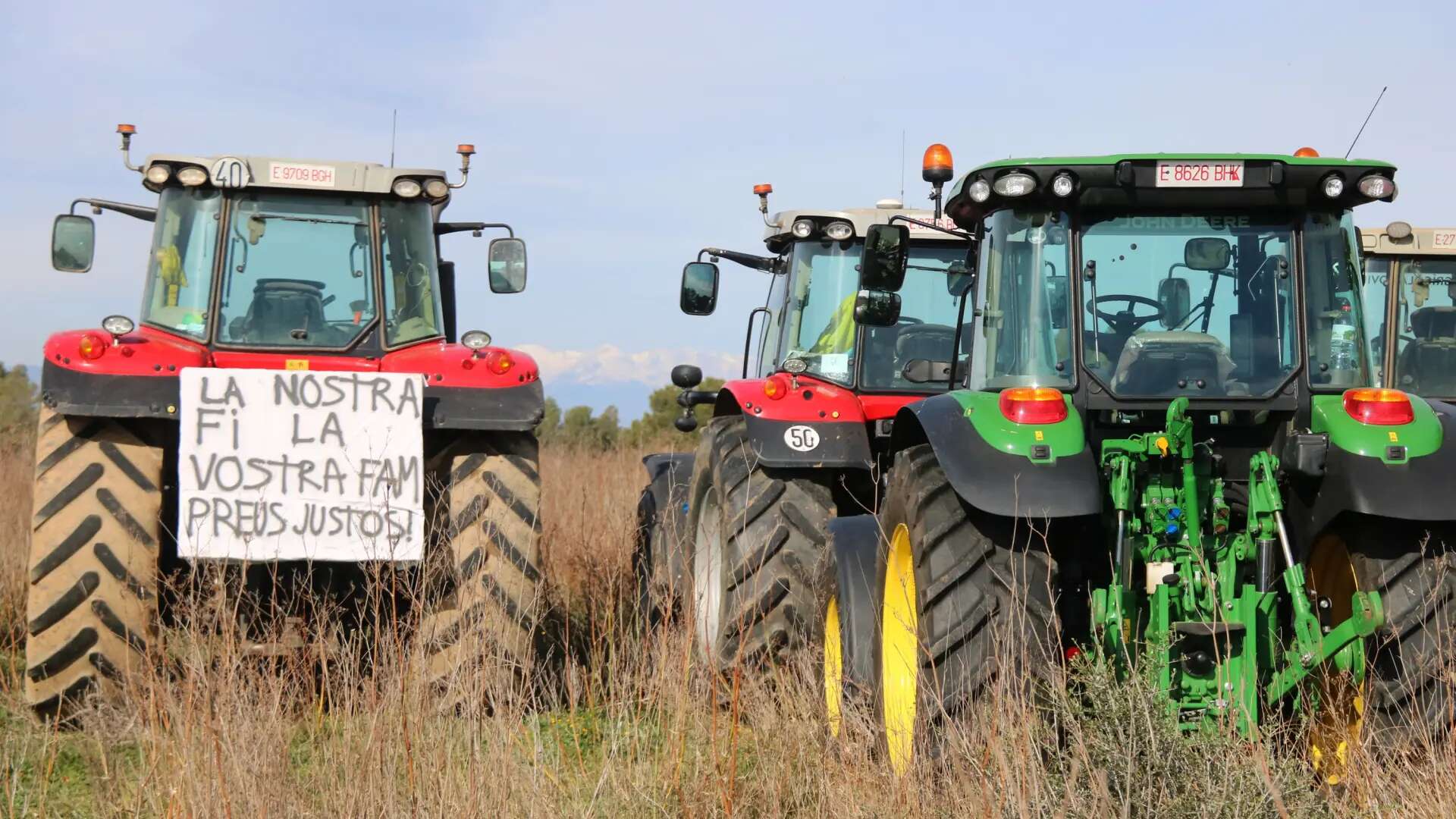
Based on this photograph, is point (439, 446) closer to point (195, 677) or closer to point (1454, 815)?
point (195, 677)

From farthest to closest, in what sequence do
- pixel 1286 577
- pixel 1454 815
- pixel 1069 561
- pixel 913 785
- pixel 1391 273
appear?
pixel 1391 273 → pixel 1069 561 → pixel 1286 577 → pixel 913 785 → pixel 1454 815

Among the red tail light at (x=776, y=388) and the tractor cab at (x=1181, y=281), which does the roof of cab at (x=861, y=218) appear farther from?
the tractor cab at (x=1181, y=281)

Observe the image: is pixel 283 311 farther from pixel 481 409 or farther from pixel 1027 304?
pixel 1027 304

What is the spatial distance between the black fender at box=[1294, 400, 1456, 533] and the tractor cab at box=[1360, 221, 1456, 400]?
198 inches

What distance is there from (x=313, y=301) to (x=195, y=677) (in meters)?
2.32

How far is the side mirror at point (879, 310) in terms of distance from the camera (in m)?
6.05

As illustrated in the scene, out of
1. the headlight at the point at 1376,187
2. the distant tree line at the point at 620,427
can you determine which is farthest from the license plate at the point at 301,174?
the distant tree line at the point at 620,427

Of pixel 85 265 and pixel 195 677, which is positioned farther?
pixel 85 265

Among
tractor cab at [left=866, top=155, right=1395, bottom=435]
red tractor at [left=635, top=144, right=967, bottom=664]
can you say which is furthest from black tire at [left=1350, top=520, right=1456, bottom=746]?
red tractor at [left=635, top=144, right=967, bottom=664]

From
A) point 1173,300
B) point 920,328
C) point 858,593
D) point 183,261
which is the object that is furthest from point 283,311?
point 1173,300

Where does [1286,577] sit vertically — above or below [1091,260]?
below

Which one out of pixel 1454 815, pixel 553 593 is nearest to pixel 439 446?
pixel 553 593

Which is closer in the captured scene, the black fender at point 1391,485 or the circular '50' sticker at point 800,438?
the black fender at point 1391,485

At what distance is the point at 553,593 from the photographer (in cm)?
859
